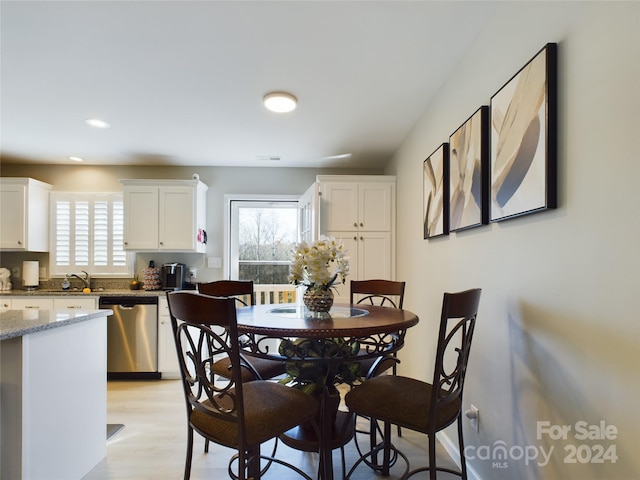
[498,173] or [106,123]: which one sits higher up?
[106,123]

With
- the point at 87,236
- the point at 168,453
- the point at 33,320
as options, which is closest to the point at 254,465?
the point at 168,453

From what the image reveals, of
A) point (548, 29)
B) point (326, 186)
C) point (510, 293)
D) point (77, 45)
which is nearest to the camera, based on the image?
point (548, 29)

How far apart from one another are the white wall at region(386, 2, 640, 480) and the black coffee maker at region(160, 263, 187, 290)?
10.3ft

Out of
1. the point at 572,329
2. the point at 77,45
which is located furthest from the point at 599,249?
the point at 77,45

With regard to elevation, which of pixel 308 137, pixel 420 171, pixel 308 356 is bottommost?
pixel 308 356

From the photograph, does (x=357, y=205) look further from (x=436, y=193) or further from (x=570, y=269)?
(x=570, y=269)

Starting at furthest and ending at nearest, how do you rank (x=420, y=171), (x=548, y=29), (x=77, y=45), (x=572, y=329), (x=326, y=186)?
(x=326, y=186), (x=420, y=171), (x=77, y=45), (x=548, y=29), (x=572, y=329)

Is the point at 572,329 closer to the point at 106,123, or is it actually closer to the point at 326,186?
the point at 326,186

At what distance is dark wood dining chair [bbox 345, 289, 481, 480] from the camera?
129 centimetres

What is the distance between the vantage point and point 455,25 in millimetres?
1683

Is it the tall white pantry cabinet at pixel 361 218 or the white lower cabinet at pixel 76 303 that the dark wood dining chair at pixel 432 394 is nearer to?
the tall white pantry cabinet at pixel 361 218

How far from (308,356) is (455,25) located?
1.81 metres

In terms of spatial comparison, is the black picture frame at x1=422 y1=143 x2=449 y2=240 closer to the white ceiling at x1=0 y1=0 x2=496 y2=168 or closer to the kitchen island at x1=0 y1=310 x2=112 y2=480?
the white ceiling at x1=0 y1=0 x2=496 y2=168

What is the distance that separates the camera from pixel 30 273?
384 cm
